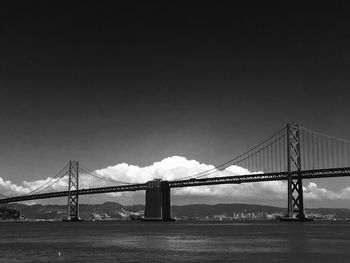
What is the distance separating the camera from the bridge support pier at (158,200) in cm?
12469

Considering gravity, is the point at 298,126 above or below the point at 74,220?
above

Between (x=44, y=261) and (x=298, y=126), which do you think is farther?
(x=298, y=126)

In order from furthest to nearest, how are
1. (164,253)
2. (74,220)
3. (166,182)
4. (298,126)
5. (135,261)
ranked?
(74,220) → (166,182) → (298,126) → (164,253) → (135,261)

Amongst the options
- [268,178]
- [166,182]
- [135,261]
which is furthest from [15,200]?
[135,261]

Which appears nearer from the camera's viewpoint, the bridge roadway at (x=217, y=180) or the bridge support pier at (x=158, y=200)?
the bridge roadway at (x=217, y=180)

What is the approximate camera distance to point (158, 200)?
126 m

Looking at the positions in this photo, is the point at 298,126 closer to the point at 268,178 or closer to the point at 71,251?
the point at 268,178

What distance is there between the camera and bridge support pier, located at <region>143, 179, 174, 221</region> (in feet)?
409

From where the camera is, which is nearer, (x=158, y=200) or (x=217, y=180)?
(x=217, y=180)

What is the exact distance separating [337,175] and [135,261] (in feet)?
223

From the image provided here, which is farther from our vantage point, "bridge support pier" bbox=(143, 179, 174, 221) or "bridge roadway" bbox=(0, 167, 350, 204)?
"bridge support pier" bbox=(143, 179, 174, 221)

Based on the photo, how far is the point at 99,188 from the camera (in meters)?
131

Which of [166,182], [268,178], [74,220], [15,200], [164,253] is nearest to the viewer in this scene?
[164,253]

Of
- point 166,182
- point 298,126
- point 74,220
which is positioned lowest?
point 74,220
